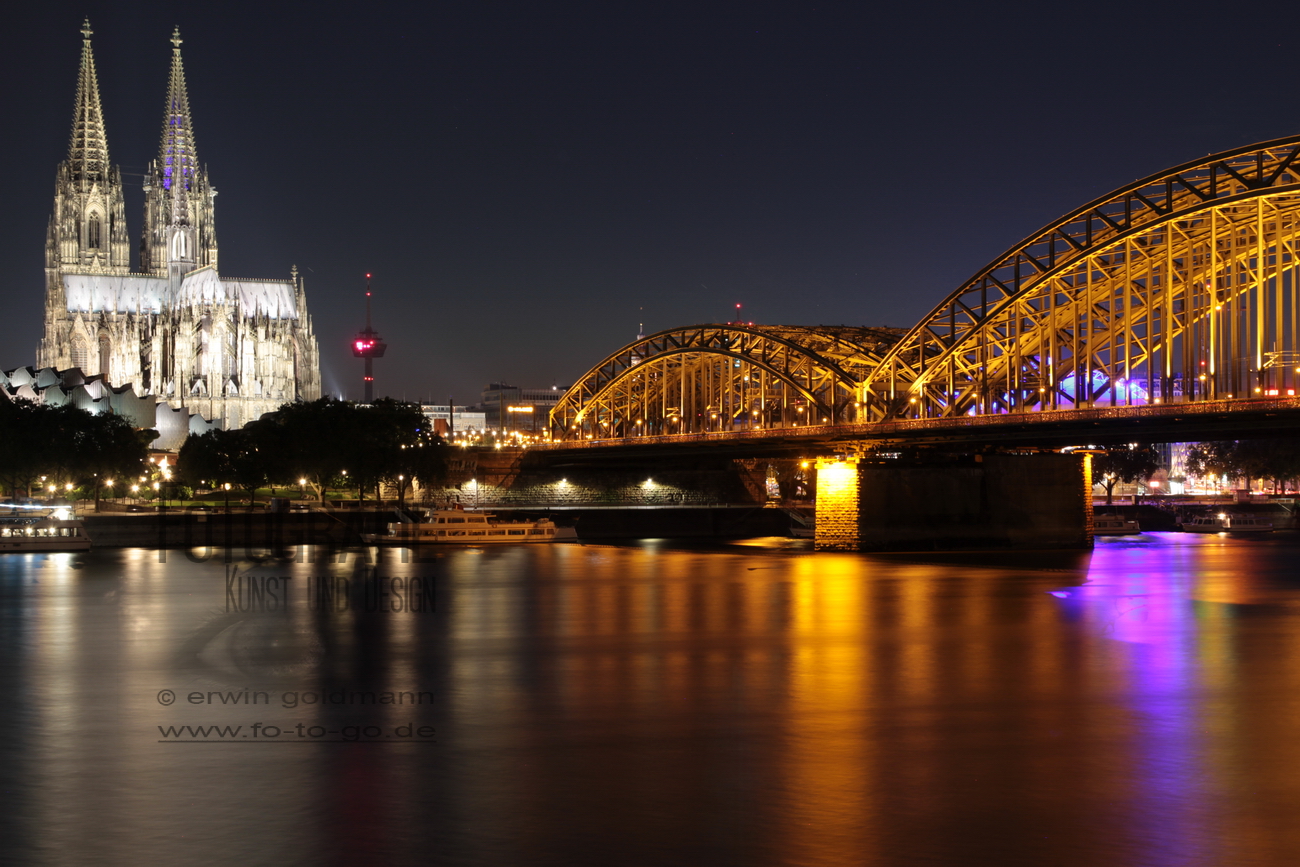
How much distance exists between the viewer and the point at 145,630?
120 ft

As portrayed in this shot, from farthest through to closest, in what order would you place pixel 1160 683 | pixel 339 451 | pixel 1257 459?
pixel 1257 459 < pixel 339 451 < pixel 1160 683

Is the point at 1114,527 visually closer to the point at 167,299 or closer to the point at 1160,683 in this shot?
the point at 1160,683

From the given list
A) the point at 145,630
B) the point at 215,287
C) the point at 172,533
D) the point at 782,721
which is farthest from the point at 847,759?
the point at 215,287

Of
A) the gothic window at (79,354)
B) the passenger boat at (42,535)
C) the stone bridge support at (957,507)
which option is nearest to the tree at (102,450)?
the passenger boat at (42,535)

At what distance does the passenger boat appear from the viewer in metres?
66.8

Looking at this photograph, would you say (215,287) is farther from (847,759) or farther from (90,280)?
(847,759)

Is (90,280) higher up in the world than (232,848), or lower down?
higher up

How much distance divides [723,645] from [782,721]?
423 inches

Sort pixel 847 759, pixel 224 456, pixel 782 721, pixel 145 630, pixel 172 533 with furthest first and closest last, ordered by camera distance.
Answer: pixel 224 456 → pixel 172 533 → pixel 145 630 → pixel 782 721 → pixel 847 759

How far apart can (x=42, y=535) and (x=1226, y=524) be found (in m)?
78.5

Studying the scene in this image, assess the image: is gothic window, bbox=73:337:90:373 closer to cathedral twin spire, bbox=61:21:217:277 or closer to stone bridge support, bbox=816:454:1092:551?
cathedral twin spire, bbox=61:21:217:277

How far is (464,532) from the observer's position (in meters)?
79.6

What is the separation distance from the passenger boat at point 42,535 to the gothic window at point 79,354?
10262 cm

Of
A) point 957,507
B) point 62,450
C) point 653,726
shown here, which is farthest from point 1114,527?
point 653,726
